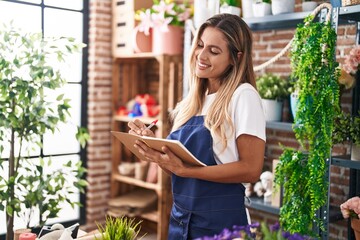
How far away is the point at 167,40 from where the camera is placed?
3.77m

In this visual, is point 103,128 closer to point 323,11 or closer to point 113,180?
point 113,180

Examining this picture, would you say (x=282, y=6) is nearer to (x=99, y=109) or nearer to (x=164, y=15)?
(x=164, y=15)

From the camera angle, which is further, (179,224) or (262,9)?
(262,9)

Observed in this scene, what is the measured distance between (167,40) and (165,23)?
0.17 m

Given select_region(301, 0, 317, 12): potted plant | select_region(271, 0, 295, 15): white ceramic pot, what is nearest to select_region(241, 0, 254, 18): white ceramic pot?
select_region(271, 0, 295, 15): white ceramic pot

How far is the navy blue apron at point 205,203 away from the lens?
1.88 meters

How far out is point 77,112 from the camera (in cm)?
425

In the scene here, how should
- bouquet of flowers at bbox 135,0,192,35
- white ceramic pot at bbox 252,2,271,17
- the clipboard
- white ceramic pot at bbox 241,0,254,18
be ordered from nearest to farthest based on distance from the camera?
1. the clipboard
2. white ceramic pot at bbox 252,2,271,17
3. white ceramic pot at bbox 241,0,254,18
4. bouquet of flowers at bbox 135,0,192,35

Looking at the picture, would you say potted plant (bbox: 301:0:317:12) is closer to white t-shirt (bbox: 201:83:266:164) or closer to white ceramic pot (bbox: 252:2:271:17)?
white ceramic pot (bbox: 252:2:271:17)

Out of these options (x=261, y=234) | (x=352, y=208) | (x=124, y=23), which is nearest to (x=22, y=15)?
(x=124, y=23)

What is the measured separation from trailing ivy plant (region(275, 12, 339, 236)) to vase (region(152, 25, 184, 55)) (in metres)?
1.52

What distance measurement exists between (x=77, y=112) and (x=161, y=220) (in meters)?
1.27

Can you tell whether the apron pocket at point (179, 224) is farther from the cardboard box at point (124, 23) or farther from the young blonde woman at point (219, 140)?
the cardboard box at point (124, 23)

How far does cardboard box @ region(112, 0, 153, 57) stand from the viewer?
3.95 meters
